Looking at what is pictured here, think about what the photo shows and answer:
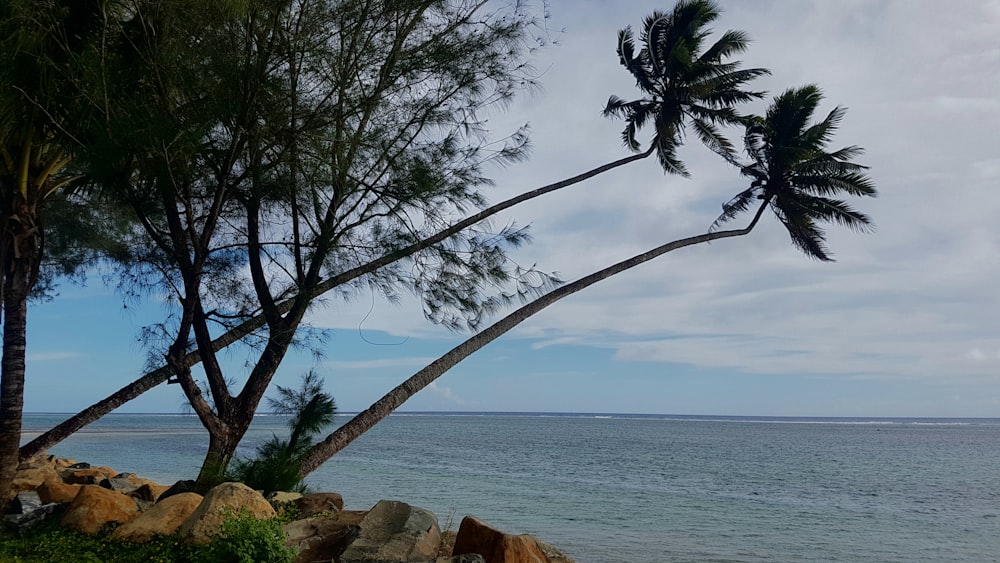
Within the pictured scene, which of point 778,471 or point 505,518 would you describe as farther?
point 778,471

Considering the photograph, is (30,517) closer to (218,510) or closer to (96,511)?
(96,511)

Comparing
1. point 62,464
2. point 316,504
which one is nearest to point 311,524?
point 316,504

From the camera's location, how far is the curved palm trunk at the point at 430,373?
885 centimetres

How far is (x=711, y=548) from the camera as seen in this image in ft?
45.9

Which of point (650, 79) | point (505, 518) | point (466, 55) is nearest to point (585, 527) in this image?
point (505, 518)

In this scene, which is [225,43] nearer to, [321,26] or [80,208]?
[321,26]

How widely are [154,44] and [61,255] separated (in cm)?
687

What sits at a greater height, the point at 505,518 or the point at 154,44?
the point at 154,44

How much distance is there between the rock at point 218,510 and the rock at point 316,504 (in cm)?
82

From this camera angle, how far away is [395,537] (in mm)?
6305

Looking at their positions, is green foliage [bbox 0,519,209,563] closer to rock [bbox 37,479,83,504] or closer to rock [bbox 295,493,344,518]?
rock [bbox 37,479,83,504]

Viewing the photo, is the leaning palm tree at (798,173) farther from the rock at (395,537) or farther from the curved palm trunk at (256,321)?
the rock at (395,537)

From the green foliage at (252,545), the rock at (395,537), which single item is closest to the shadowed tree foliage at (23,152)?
the green foliage at (252,545)

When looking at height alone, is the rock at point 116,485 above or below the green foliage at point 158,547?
above
